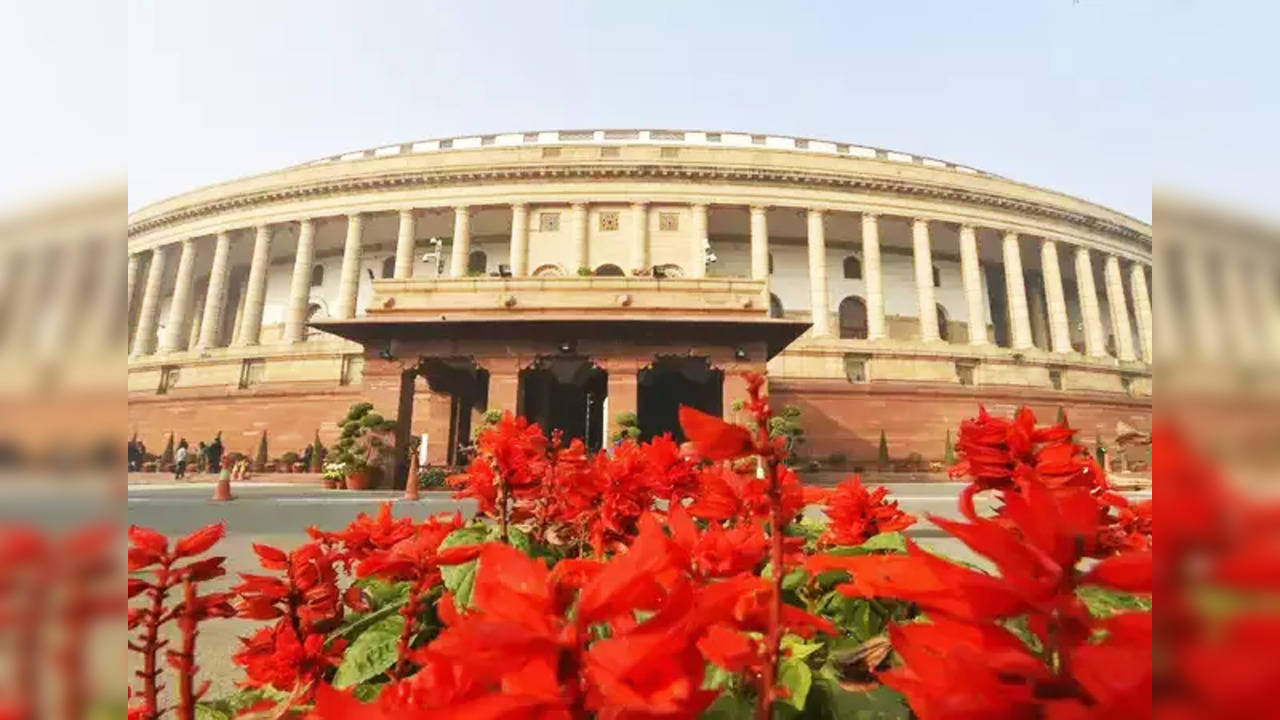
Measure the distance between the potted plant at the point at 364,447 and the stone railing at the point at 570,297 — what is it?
3.43 m

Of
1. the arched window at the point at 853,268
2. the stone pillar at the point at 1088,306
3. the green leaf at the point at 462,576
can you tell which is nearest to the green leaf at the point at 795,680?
the green leaf at the point at 462,576

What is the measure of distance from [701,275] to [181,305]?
2613 cm

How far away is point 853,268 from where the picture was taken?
124 ft

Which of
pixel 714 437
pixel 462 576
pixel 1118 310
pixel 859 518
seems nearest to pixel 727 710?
pixel 714 437

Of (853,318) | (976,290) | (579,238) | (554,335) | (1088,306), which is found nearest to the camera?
(554,335)

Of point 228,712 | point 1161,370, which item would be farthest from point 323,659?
point 1161,370

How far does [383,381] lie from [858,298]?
87.7 feet

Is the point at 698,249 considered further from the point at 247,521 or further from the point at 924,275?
the point at 247,521

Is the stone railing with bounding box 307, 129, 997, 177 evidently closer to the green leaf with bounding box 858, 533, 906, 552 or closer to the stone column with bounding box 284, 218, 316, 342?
the stone column with bounding box 284, 218, 316, 342

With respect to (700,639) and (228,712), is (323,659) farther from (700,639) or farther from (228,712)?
(700,639)

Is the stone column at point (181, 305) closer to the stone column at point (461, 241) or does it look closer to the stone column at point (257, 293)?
the stone column at point (257, 293)

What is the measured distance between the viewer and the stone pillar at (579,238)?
33000mm

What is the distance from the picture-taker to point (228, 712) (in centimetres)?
181

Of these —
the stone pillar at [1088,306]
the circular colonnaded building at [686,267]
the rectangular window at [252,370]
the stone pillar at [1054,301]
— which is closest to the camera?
the circular colonnaded building at [686,267]
